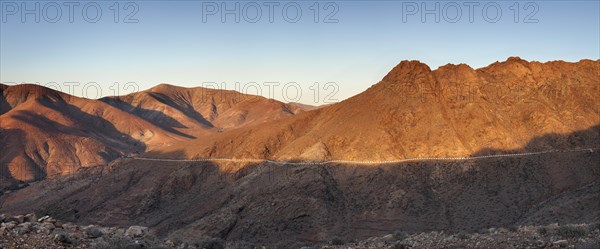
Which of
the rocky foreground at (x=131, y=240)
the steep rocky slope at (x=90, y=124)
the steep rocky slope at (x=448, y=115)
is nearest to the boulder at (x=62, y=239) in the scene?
the rocky foreground at (x=131, y=240)

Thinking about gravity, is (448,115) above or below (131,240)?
above

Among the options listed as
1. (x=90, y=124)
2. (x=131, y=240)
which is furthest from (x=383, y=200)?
(x=90, y=124)

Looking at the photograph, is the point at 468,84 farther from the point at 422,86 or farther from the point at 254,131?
the point at 254,131

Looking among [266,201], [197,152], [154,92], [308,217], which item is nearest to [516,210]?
[308,217]

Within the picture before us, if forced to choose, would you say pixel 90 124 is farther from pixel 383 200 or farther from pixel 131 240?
pixel 131 240

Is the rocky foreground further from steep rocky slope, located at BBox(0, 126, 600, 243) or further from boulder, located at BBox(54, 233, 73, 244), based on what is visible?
steep rocky slope, located at BBox(0, 126, 600, 243)

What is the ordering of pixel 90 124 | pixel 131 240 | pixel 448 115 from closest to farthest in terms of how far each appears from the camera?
pixel 131 240, pixel 448 115, pixel 90 124

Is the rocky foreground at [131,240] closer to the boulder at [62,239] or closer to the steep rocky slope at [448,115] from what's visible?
the boulder at [62,239]

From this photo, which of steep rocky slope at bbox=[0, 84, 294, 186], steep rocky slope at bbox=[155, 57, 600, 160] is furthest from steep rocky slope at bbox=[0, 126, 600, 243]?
steep rocky slope at bbox=[0, 84, 294, 186]
